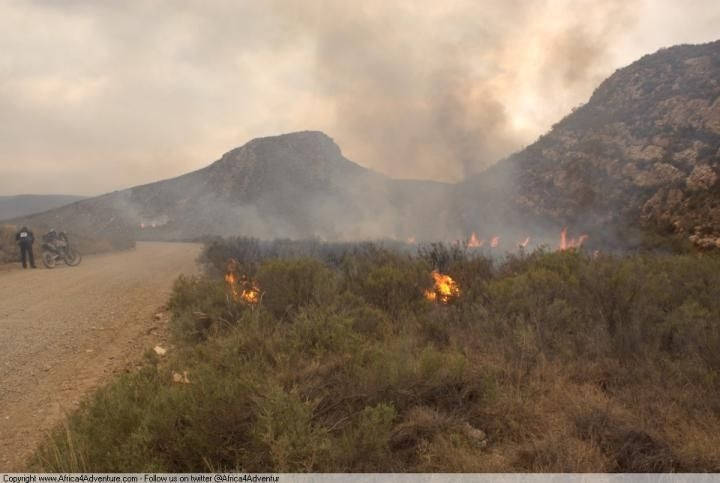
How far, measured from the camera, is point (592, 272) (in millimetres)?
7449

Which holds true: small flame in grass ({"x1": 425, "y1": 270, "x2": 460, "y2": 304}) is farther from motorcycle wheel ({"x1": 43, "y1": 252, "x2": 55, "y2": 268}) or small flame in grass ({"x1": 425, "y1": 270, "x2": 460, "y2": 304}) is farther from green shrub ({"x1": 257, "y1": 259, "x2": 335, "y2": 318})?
motorcycle wheel ({"x1": 43, "y1": 252, "x2": 55, "y2": 268})

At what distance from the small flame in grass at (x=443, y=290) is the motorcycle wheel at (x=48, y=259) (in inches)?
636

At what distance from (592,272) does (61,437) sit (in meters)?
7.26

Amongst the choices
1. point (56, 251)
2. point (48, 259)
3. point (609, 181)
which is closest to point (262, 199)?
point (56, 251)

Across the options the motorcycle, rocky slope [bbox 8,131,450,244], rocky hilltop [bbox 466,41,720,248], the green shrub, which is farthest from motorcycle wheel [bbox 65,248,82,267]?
rocky slope [bbox 8,131,450,244]

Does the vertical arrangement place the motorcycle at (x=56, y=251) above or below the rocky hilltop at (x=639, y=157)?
below

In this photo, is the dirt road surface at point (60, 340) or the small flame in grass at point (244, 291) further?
the small flame in grass at point (244, 291)

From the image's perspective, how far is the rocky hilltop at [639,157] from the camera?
19.2 meters

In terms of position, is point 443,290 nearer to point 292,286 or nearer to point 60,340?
point 292,286

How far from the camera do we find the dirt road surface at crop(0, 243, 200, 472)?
473cm

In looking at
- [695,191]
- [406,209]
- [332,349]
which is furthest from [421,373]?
[406,209]

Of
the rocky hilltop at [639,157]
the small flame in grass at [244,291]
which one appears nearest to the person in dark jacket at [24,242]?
the small flame in grass at [244,291]

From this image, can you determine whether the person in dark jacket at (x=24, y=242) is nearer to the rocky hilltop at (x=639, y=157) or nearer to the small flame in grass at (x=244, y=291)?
the small flame in grass at (x=244, y=291)

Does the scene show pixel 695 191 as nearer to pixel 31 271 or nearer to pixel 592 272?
pixel 592 272
